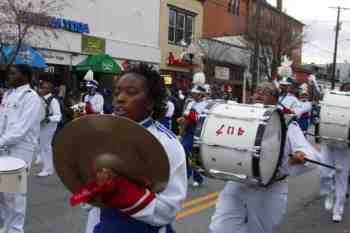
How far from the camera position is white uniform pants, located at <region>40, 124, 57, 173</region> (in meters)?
9.52

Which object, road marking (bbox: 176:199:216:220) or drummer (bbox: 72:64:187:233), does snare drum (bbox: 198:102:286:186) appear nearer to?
drummer (bbox: 72:64:187:233)

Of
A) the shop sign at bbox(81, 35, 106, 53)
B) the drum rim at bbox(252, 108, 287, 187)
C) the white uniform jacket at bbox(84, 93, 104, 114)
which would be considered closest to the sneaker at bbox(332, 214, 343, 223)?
the drum rim at bbox(252, 108, 287, 187)

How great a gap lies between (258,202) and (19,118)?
7.70ft

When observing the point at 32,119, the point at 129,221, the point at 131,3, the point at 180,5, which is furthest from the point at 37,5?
the point at 129,221

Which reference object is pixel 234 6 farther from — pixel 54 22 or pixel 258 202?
pixel 258 202

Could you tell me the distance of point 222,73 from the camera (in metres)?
32.5

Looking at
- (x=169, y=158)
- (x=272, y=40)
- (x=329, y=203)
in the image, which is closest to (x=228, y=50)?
(x=272, y=40)

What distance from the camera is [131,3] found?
23953 millimetres

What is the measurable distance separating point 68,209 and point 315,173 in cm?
567

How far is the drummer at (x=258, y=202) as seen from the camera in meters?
4.24

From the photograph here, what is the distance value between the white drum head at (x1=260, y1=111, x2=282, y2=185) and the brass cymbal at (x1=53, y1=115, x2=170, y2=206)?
1816mm

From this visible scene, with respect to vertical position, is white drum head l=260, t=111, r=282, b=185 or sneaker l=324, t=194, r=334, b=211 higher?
white drum head l=260, t=111, r=282, b=185

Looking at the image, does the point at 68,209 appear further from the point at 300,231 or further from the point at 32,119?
the point at 300,231

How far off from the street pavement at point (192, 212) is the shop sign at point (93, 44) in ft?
41.9
